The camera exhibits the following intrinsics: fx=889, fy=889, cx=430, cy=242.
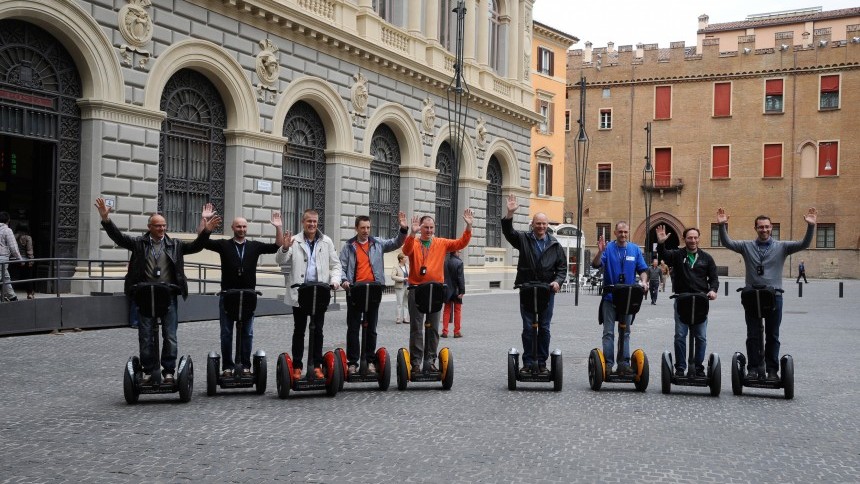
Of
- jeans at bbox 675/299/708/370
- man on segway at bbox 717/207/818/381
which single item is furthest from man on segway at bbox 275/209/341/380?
man on segway at bbox 717/207/818/381

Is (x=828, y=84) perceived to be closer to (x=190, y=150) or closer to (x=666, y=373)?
(x=190, y=150)

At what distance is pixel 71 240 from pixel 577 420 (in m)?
11.9

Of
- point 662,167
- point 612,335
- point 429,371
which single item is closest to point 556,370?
point 612,335

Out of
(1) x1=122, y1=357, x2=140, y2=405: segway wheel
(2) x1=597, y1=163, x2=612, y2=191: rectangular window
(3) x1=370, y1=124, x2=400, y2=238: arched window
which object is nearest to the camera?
(1) x1=122, y1=357, x2=140, y2=405: segway wheel

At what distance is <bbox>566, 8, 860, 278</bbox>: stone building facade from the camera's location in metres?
54.8

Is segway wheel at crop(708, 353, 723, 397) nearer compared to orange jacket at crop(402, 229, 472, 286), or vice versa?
segway wheel at crop(708, 353, 723, 397)

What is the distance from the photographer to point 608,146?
195ft

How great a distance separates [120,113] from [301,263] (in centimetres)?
932

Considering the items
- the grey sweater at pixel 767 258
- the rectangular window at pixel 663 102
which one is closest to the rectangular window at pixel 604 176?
the rectangular window at pixel 663 102

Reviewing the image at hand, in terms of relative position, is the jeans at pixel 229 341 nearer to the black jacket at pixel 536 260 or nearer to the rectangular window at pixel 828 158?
the black jacket at pixel 536 260

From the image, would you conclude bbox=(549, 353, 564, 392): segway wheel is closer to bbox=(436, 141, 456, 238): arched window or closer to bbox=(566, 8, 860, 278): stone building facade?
bbox=(436, 141, 456, 238): arched window

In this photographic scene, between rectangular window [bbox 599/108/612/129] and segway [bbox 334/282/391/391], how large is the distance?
5204 centimetres

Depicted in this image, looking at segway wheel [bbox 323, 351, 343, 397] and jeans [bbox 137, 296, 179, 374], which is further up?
jeans [bbox 137, 296, 179, 374]

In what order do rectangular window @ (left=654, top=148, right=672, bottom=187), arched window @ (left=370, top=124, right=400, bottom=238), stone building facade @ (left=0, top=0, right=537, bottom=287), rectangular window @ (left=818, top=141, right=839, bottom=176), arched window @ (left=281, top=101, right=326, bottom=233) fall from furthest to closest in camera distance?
rectangular window @ (left=654, top=148, right=672, bottom=187), rectangular window @ (left=818, top=141, right=839, bottom=176), arched window @ (left=370, top=124, right=400, bottom=238), arched window @ (left=281, top=101, right=326, bottom=233), stone building facade @ (left=0, top=0, right=537, bottom=287)
